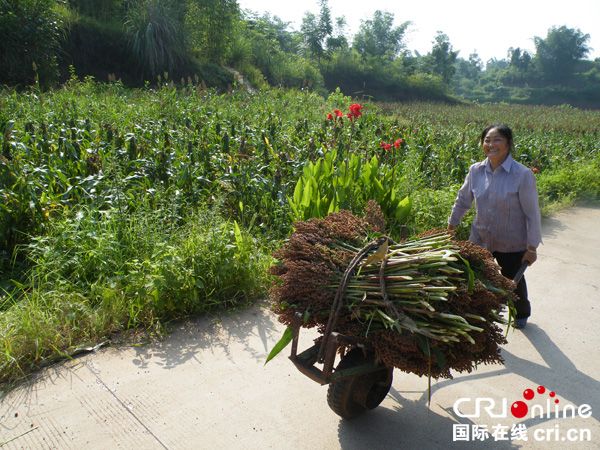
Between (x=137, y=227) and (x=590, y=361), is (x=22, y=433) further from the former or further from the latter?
(x=590, y=361)

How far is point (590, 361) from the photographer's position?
11.6 feet

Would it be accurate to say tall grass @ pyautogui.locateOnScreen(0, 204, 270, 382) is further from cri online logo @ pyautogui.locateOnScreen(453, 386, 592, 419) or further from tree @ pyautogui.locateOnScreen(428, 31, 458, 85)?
tree @ pyautogui.locateOnScreen(428, 31, 458, 85)

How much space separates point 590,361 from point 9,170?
16.4 feet

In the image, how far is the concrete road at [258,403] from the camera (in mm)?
2629

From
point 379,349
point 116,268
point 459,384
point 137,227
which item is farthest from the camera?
point 137,227

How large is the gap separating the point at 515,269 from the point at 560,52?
108m

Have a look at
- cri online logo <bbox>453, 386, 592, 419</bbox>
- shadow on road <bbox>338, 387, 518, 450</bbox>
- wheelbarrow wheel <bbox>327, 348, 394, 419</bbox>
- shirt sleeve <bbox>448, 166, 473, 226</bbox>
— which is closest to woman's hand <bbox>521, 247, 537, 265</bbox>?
shirt sleeve <bbox>448, 166, 473, 226</bbox>

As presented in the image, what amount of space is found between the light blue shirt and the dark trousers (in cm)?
8

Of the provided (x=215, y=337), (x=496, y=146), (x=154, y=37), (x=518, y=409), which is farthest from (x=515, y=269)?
(x=154, y=37)

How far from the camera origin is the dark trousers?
379 centimetres

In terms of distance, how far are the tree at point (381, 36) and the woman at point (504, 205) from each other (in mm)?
69877

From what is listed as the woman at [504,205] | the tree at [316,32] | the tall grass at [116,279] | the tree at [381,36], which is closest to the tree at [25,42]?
the tall grass at [116,279]

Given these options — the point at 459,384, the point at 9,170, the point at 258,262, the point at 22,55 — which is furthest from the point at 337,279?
the point at 22,55

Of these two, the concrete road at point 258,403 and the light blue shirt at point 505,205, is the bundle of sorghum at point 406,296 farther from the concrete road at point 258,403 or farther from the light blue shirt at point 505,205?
the light blue shirt at point 505,205
